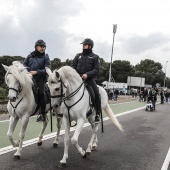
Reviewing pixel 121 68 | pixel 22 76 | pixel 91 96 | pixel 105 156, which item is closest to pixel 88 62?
pixel 91 96

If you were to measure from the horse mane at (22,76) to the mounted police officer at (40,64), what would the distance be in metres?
0.56

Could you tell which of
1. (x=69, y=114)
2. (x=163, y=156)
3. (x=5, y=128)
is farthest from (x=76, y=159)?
(x=5, y=128)

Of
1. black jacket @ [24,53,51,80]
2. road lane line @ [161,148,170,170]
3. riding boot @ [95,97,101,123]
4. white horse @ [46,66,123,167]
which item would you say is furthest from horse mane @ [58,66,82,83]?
road lane line @ [161,148,170,170]

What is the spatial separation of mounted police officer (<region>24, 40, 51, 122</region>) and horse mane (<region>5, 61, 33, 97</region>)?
1.83ft

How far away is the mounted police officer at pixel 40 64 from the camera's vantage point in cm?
719

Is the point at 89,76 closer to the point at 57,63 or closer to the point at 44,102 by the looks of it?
the point at 44,102

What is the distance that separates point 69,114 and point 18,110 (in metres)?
1.19

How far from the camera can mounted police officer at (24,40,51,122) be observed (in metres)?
7.19

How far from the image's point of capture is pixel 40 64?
736 centimetres

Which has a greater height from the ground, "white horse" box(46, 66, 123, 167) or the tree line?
the tree line

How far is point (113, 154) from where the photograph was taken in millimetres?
7441

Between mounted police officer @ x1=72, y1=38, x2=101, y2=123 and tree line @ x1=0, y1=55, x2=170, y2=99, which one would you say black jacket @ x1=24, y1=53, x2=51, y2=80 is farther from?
tree line @ x1=0, y1=55, x2=170, y2=99

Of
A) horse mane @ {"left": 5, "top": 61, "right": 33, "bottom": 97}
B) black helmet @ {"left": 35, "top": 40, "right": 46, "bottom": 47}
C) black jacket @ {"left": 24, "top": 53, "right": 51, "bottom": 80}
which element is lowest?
horse mane @ {"left": 5, "top": 61, "right": 33, "bottom": 97}

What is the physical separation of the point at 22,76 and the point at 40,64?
1166mm
